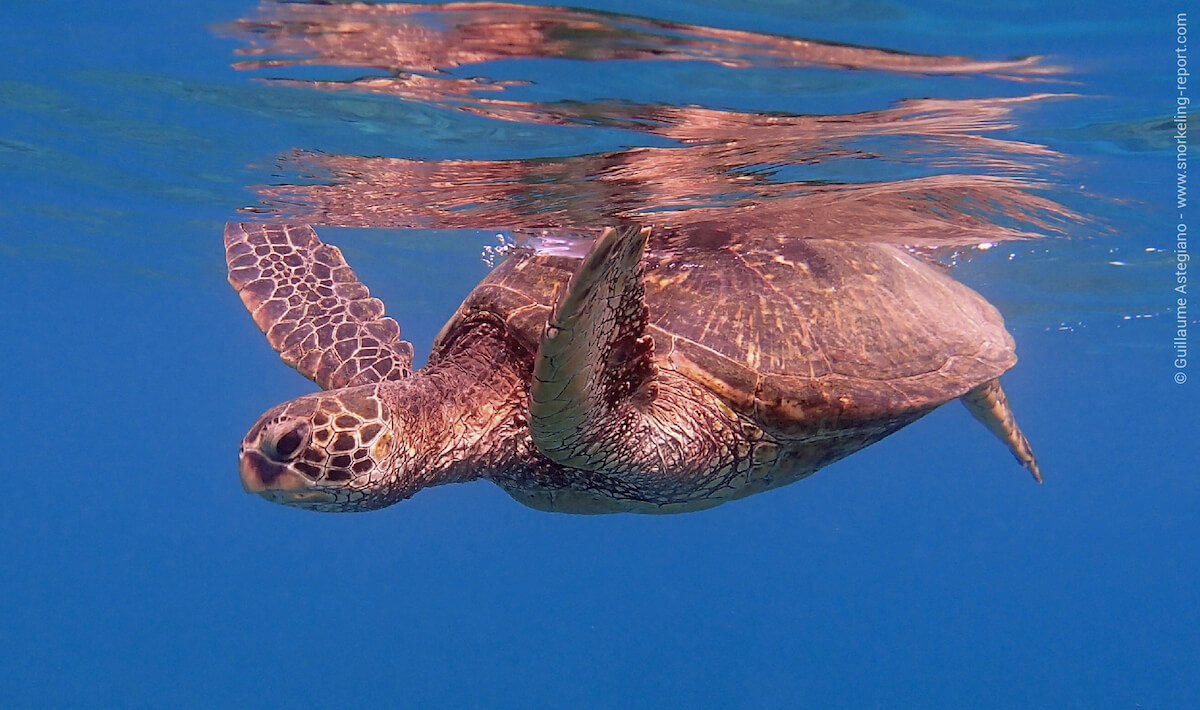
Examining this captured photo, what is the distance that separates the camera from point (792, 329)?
5512mm

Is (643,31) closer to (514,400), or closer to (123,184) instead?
(514,400)

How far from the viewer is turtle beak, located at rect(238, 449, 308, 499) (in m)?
4.06

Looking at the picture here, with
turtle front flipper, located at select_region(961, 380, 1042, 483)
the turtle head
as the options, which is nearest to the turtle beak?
the turtle head

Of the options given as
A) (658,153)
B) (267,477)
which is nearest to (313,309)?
(267,477)

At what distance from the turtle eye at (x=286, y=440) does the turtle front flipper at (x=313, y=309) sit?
71.4 inches

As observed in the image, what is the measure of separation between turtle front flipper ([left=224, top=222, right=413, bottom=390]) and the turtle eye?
1.81 m

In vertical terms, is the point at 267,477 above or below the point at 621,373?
below

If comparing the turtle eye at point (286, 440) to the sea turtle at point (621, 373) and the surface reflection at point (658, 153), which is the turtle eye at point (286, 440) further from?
the surface reflection at point (658, 153)

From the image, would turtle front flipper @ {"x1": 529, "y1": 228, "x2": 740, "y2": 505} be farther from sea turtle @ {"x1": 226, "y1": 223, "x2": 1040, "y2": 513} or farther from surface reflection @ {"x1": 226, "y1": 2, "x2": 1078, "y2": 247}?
surface reflection @ {"x1": 226, "y1": 2, "x2": 1078, "y2": 247}

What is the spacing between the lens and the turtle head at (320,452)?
4.05 metres

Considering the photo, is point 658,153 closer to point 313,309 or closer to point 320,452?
point 313,309

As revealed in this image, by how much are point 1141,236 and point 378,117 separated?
12.0 meters

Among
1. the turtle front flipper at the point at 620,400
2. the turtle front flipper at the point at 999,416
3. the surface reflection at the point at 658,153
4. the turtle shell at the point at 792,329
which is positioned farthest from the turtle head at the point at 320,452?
the turtle front flipper at the point at 999,416

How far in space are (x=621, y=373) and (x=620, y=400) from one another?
18 cm
